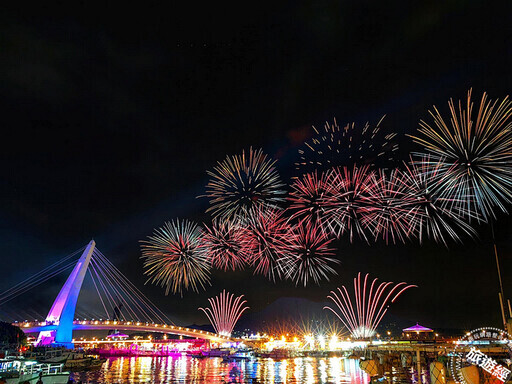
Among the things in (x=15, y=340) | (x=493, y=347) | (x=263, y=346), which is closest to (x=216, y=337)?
(x=263, y=346)

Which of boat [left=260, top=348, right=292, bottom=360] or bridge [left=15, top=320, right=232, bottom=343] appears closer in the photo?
bridge [left=15, top=320, right=232, bottom=343]

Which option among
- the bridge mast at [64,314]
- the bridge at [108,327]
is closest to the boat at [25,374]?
the bridge mast at [64,314]

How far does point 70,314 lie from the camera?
9556cm

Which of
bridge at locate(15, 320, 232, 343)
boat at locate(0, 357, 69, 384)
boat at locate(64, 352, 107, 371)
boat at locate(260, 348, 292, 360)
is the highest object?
bridge at locate(15, 320, 232, 343)

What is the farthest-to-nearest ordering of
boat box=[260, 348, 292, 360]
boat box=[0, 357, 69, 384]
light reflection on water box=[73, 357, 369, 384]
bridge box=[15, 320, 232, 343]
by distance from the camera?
1. boat box=[260, 348, 292, 360]
2. bridge box=[15, 320, 232, 343]
3. light reflection on water box=[73, 357, 369, 384]
4. boat box=[0, 357, 69, 384]

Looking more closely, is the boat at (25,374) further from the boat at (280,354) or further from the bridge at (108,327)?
the boat at (280,354)

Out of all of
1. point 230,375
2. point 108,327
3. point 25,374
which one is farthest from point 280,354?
point 25,374

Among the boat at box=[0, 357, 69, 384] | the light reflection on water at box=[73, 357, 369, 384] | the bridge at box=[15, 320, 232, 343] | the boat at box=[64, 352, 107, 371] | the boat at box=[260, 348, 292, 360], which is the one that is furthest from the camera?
the boat at box=[260, 348, 292, 360]

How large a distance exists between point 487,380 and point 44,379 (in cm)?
3632

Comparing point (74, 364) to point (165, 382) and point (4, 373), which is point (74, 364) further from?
point (4, 373)

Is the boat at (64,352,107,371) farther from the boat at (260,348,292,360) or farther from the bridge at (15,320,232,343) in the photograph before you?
the boat at (260,348,292,360)

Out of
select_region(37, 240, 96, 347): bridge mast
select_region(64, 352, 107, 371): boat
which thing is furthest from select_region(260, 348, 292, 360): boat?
select_region(37, 240, 96, 347): bridge mast

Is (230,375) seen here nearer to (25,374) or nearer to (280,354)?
(25,374)

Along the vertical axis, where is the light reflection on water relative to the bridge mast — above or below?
below
